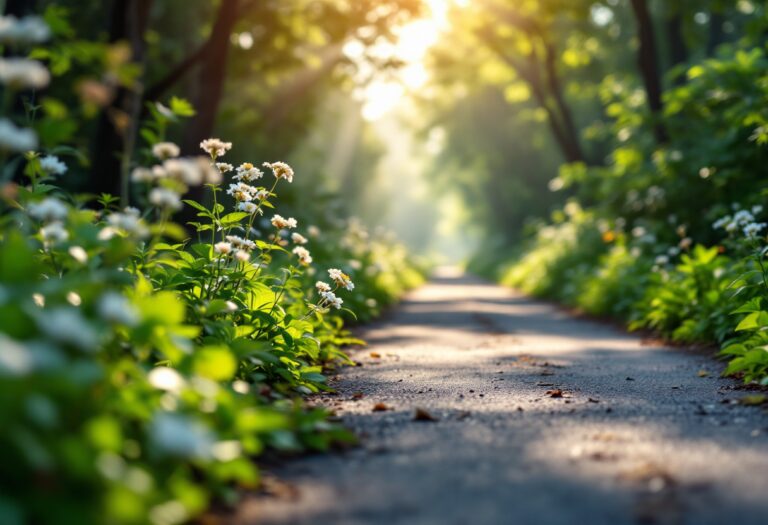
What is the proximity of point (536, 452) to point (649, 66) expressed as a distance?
39.8 ft

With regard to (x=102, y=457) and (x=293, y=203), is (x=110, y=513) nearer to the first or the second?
(x=102, y=457)

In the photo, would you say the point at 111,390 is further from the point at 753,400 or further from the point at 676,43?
the point at 676,43

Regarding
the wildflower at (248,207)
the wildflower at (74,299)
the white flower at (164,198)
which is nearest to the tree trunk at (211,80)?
the wildflower at (248,207)

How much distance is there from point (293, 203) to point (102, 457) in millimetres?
12928

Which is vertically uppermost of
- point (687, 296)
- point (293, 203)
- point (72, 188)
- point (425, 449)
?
point (72, 188)

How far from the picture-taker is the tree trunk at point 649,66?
13.0m

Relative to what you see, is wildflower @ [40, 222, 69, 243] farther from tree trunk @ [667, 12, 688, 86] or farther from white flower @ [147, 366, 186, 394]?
tree trunk @ [667, 12, 688, 86]

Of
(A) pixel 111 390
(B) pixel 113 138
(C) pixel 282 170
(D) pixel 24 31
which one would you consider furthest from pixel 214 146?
Answer: (B) pixel 113 138

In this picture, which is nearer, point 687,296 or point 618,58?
point 687,296

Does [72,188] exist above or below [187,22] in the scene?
below

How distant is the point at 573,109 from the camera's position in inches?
1382

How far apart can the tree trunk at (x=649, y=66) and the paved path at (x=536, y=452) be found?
829 centimetres

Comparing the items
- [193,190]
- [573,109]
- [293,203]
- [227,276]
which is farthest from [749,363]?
[573,109]

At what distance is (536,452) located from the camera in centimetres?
295
